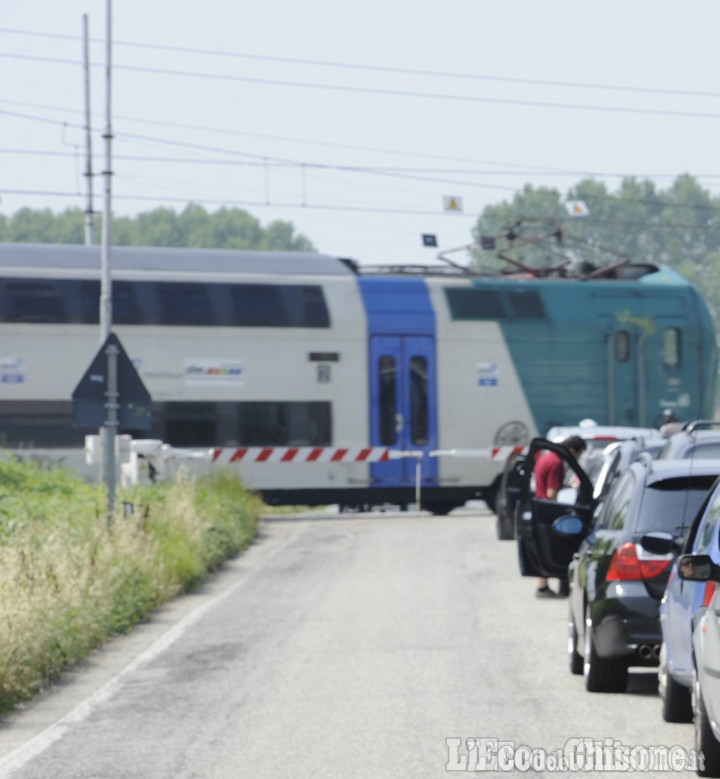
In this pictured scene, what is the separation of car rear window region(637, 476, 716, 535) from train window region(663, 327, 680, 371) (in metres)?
25.7

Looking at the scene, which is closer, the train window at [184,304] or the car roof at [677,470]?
the car roof at [677,470]

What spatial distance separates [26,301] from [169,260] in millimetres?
2922

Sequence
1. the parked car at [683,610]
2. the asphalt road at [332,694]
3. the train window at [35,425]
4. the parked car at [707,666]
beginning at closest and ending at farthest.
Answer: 1. the parked car at [707,666]
2. the parked car at [683,610]
3. the asphalt road at [332,694]
4. the train window at [35,425]

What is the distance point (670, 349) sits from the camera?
37.7 metres

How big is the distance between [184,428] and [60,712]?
2261 centimetres

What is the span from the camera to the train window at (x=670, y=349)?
124 feet

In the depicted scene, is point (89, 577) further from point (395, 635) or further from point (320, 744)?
point (320, 744)

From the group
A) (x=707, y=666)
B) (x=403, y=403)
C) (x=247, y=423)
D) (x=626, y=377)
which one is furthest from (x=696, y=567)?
(x=626, y=377)

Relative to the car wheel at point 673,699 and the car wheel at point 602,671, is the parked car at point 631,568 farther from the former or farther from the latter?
the car wheel at point 673,699

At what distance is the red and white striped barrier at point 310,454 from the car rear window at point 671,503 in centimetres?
2304

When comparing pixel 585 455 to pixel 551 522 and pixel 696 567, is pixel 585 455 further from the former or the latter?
pixel 696 567

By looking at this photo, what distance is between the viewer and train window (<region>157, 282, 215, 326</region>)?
3506cm

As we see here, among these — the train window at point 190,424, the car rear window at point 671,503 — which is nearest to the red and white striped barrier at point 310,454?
the train window at point 190,424

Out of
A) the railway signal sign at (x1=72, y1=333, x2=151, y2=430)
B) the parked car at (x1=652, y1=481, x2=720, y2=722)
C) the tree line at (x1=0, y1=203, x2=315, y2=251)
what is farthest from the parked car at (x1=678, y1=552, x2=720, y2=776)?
the tree line at (x1=0, y1=203, x2=315, y2=251)
